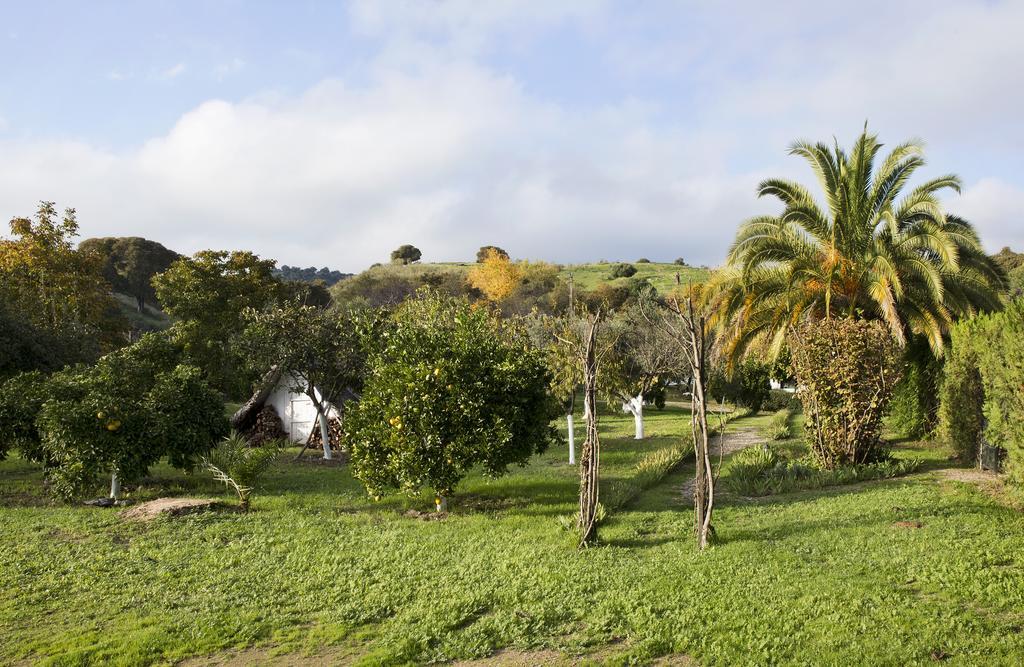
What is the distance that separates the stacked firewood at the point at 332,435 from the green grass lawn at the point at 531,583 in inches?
366

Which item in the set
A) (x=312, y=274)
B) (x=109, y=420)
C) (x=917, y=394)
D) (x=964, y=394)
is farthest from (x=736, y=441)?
(x=312, y=274)

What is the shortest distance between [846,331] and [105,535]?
13.0 m

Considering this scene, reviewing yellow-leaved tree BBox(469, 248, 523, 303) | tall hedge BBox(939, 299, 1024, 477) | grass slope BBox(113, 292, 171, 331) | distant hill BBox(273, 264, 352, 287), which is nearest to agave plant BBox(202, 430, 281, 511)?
tall hedge BBox(939, 299, 1024, 477)

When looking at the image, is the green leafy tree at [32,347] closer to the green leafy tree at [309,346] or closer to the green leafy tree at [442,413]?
the green leafy tree at [309,346]

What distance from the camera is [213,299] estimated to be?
2997 cm

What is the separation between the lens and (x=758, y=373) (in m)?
29.8

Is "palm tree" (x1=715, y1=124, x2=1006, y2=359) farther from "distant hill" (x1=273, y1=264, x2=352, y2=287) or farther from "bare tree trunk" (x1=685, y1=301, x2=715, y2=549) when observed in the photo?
"distant hill" (x1=273, y1=264, x2=352, y2=287)

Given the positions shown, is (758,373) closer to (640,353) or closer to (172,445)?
(640,353)

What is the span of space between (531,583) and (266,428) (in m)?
17.4

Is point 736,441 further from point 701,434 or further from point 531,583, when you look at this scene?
point 531,583

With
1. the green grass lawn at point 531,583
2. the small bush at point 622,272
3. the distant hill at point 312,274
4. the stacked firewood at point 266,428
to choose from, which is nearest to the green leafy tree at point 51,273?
the stacked firewood at point 266,428

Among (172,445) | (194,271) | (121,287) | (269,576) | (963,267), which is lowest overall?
(269,576)

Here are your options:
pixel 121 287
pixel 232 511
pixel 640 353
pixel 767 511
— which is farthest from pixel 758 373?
pixel 121 287

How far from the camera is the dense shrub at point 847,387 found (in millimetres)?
12758
